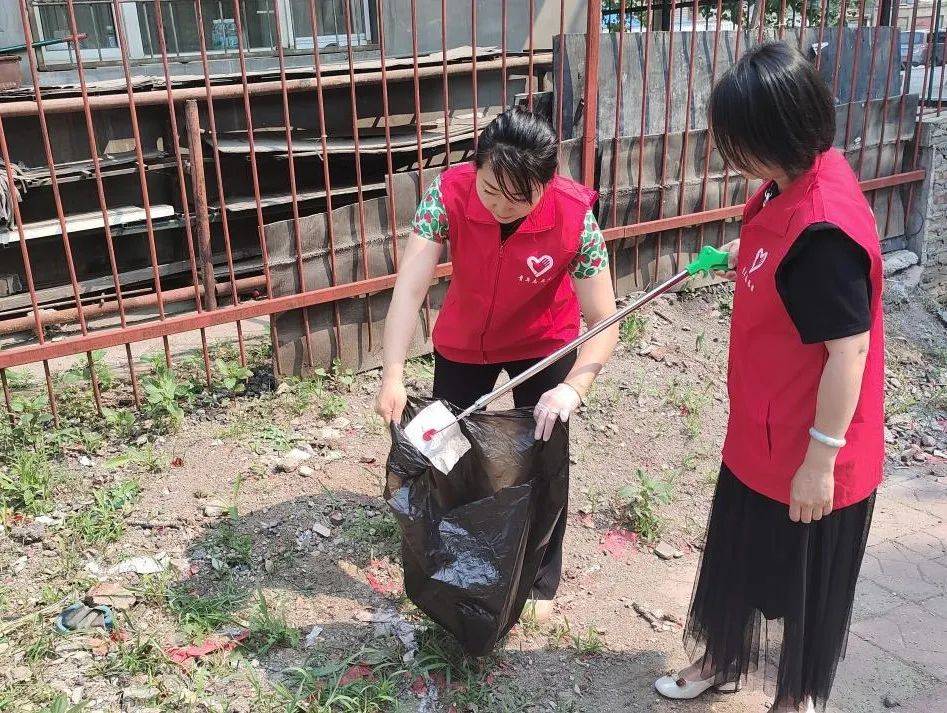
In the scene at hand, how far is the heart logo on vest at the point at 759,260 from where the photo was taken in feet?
5.92

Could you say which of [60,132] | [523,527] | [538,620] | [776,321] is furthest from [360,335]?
[60,132]

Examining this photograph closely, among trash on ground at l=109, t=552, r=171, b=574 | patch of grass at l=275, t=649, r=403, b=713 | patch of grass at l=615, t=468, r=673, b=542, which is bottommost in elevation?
patch of grass at l=615, t=468, r=673, b=542

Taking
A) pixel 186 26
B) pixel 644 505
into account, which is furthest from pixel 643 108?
pixel 186 26

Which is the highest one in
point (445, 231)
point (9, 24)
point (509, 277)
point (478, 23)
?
point (9, 24)

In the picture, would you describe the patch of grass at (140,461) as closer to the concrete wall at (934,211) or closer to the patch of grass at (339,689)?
the patch of grass at (339,689)

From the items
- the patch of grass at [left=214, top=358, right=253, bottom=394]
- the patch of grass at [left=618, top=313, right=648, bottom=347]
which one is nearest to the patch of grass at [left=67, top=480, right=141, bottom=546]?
the patch of grass at [left=214, top=358, right=253, bottom=394]

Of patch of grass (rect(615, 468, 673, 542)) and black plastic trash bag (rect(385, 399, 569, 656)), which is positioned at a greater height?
black plastic trash bag (rect(385, 399, 569, 656))

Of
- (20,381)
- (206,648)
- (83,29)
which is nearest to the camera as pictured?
(206,648)

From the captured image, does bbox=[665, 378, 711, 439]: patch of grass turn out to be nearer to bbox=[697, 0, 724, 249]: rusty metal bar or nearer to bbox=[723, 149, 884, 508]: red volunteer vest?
bbox=[697, 0, 724, 249]: rusty metal bar

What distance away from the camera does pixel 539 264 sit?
7.59 ft

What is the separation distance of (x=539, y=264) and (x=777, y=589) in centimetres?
104

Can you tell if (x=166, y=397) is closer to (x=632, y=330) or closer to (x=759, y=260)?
(x=632, y=330)

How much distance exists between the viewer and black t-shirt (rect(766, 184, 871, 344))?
64.9 inches

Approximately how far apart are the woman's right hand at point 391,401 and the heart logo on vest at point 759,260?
963 millimetres
